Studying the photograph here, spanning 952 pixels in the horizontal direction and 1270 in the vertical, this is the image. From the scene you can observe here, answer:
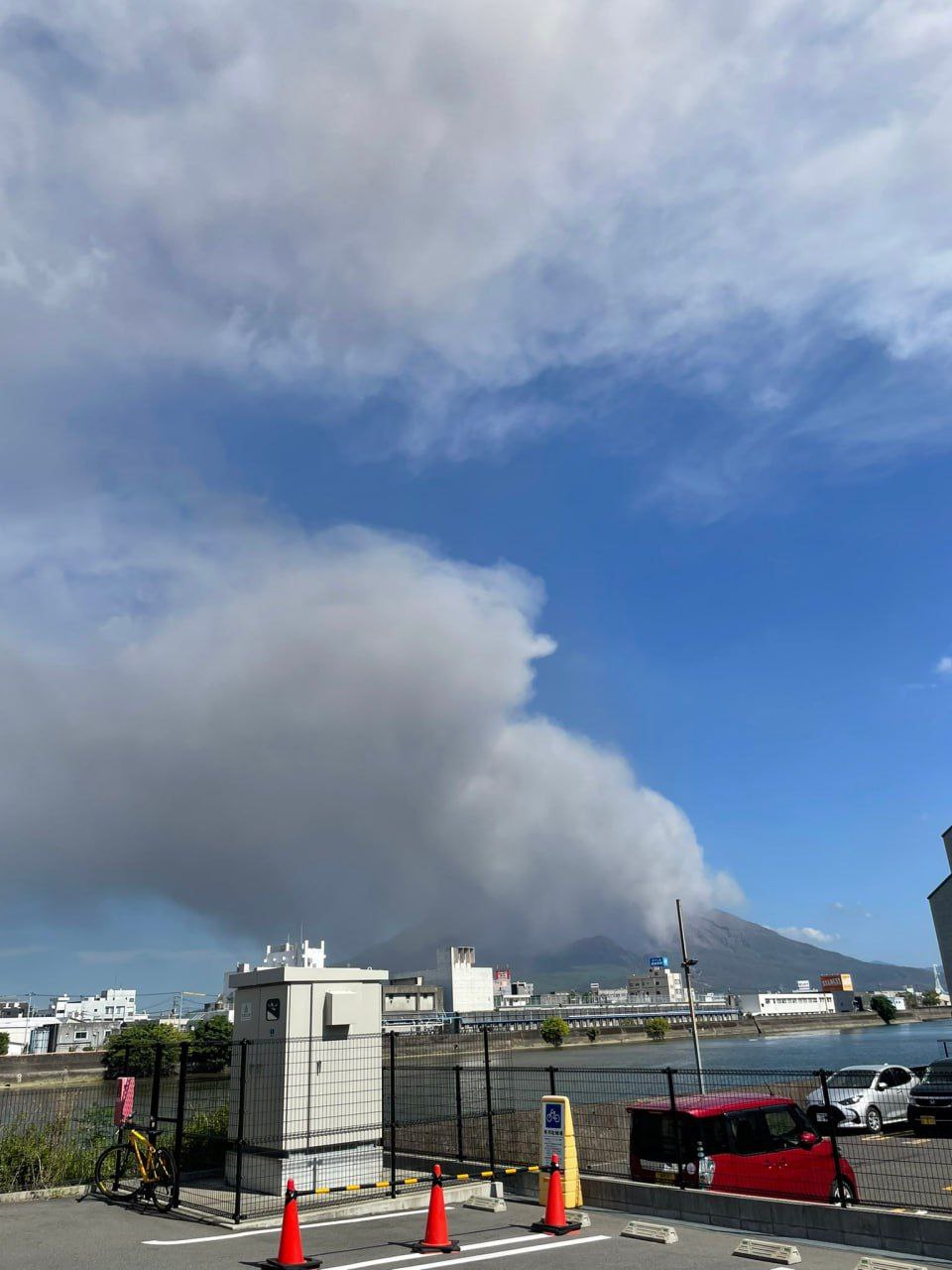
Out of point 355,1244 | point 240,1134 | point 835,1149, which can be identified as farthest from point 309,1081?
point 835,1149

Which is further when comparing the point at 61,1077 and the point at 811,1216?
the point at 61,1077

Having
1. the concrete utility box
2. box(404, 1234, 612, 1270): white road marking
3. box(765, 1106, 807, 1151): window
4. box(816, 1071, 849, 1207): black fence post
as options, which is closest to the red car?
box(765, 1106, 807, 1151): window

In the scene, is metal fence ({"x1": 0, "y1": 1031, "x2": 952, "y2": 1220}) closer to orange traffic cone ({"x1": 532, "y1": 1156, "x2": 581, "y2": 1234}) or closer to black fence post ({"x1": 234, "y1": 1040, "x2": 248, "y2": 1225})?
black fence post ({"x1": 234, "y1": 1040, "x2": 248, "y2": 1225})

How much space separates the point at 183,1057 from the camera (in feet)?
39.4

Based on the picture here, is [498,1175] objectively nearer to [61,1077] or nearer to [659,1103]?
[659,1103]

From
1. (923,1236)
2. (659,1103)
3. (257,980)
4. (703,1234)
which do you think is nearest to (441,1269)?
(703,1234)

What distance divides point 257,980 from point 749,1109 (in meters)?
7.59

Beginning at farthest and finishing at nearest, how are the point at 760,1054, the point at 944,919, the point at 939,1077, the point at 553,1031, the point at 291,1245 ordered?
the point at 553,1031 < the point at 760,1054 < the point at 944,919 < the point at 939,1077 < the point at 291,1245

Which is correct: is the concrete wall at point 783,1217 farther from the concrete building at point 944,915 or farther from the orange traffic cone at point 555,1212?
the concrete building at point 944,915

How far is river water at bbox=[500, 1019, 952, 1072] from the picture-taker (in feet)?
279

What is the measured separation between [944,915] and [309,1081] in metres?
41.7

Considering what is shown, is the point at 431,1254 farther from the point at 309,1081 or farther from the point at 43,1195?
the point at 43,1195

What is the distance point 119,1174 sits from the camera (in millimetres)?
13016

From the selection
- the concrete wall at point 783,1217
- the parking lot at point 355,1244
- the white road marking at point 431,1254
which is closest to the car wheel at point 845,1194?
the concrete wall at point 783,1217
